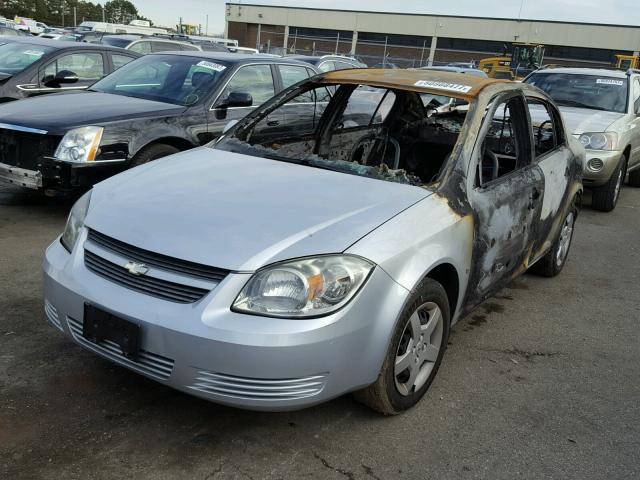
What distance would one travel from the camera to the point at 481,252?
10.8 ft

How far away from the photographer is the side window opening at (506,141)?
3.68m

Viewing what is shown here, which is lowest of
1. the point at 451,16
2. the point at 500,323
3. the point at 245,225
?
the point at 500,323

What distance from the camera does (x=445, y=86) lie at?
3639 millimetres

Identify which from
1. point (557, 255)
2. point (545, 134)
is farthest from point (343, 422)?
point (545, 134)

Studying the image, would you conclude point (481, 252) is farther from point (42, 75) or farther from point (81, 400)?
point (42, 75)

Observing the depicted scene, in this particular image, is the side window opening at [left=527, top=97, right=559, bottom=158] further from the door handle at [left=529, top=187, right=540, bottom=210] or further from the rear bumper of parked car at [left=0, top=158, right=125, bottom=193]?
the rear bumper of parked car at [left=0, top=158, right=125, bottom=193]

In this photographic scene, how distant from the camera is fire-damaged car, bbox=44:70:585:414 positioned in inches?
91.7

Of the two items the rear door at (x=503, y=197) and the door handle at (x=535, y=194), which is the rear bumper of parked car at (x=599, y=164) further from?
the door handle at (x=535, y=194)

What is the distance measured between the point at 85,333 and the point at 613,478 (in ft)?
7.75

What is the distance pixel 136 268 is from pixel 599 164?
6.59 meters

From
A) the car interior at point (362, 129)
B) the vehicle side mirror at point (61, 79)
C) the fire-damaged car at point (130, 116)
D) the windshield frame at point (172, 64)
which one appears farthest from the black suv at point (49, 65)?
the car interior at point (362, 129)

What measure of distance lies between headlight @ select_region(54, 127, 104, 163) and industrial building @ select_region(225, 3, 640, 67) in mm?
46053

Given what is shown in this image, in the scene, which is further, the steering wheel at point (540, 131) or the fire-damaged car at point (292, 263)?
the steering wheel at point (540, 131)

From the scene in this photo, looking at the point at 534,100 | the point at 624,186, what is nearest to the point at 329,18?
the point at 624,186
